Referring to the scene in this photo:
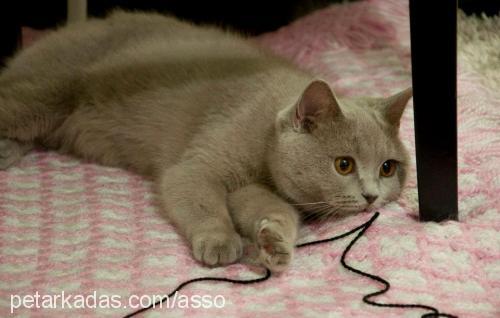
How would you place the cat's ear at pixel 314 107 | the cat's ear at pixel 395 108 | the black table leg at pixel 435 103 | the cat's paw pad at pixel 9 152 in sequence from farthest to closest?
the cat's paw pad at pixel 9 152 < the cat's ear at pixel 395 108 < the cat's ear at pixel 314 107 < the black table leg at pixel 435 103

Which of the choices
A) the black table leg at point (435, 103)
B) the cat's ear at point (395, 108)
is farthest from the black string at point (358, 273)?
the cat's ear at point (395, 108)

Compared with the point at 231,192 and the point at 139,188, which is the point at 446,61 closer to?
the point at 231,192

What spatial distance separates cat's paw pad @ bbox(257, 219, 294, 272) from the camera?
3.78 ft

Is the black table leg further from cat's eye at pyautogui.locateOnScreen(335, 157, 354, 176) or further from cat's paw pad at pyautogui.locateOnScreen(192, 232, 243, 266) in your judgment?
cat's paw pad at pyautogui.locateOnScreen(192, 232, 243, 266)

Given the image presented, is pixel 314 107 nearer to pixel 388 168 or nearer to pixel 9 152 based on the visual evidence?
pixel 388 168

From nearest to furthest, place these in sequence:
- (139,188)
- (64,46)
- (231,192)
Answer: (231,192) → (139,188) → (64,46)

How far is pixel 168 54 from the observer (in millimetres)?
1765

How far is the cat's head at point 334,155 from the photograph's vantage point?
51.9 inches

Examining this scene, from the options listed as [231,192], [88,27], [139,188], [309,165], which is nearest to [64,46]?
[88,27]

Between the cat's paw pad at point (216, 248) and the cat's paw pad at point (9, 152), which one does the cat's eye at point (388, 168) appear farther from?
the cat's paw pad at point (9, 152)

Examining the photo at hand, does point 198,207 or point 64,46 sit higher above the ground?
point 64,46

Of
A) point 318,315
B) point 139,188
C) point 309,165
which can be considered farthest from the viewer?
point 139,188

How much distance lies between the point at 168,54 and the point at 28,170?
461 mm

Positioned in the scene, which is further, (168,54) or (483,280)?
(168,54)
